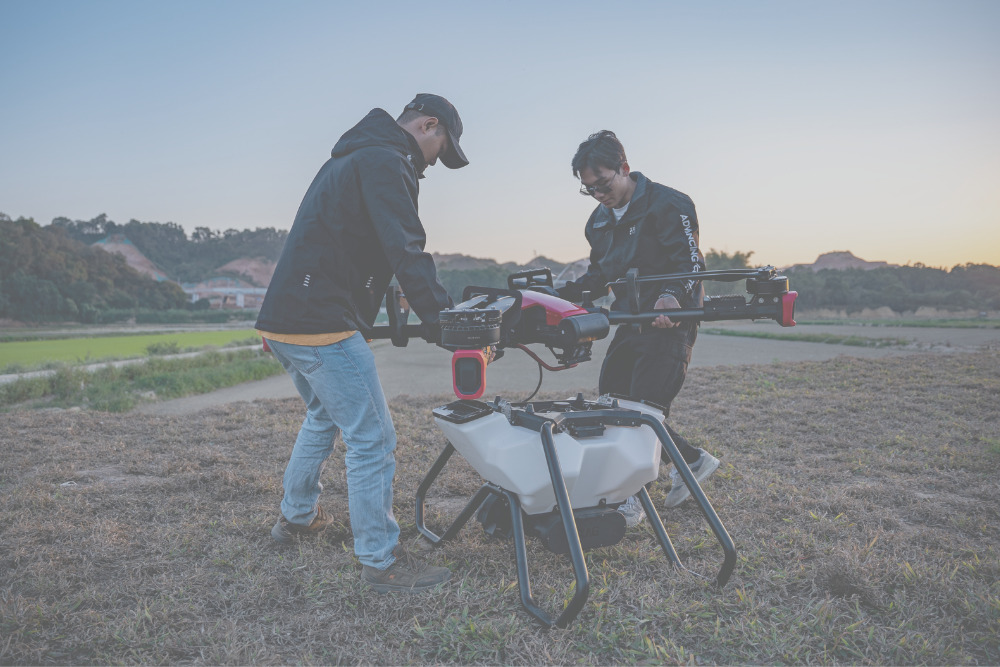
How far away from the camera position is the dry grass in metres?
2.15

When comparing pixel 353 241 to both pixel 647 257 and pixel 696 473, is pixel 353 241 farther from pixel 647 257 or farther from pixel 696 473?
pixel 696 473

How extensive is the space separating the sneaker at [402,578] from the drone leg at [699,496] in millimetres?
1173

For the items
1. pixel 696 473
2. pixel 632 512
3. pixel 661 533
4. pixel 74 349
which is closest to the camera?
pixel 661 533

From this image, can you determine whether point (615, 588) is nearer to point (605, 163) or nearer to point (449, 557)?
point (449, 557)

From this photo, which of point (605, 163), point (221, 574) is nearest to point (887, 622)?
point (605, 163)

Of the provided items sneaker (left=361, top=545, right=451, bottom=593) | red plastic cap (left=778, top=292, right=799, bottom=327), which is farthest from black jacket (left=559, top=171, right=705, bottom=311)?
sneaker (left=361, top=545, right=451, bottom=593)

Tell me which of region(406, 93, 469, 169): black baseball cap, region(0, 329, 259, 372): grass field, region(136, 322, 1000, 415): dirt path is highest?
region(406, 93, 469, 169): black baseball cap

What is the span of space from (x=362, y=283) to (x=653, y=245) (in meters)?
1.69

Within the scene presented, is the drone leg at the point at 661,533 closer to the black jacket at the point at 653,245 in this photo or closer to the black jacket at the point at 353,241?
the black jacket at the point at 653,245

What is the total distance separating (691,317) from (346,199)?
155 cm

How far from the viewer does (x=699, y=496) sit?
225cm

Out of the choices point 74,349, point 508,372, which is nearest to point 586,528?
point 508,372

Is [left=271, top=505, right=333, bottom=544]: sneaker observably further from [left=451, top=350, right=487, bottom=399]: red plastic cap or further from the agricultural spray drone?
[left=451, top=350, right=487, bottom=399]: red plastic cap


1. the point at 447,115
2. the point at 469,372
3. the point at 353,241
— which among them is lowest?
the point at 469,372
